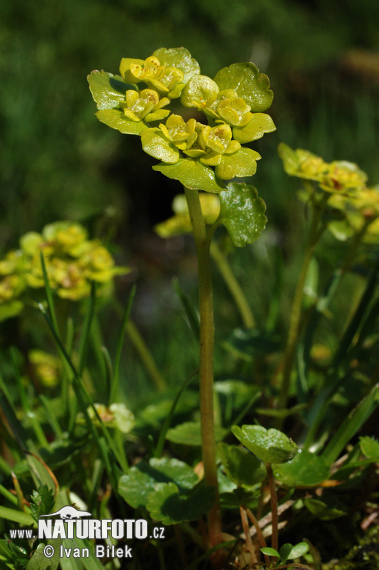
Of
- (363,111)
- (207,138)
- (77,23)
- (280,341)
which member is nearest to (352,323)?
(280,341)

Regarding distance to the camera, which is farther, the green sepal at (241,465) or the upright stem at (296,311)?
the upright stem at (296,311)


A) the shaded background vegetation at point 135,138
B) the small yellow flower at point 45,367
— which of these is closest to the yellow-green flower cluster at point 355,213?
the small yellow flower at point 45,367

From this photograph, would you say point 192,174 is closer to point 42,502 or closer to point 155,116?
point 155,116

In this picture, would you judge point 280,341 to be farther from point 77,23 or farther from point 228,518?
point 77,23

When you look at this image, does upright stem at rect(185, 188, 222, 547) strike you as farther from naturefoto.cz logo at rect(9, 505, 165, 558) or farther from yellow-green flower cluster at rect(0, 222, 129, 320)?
yellow-green flower cluster at rect(0, 222, 129, 320)

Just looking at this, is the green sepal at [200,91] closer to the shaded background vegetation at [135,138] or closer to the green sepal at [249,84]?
the green sepal at [249,84]

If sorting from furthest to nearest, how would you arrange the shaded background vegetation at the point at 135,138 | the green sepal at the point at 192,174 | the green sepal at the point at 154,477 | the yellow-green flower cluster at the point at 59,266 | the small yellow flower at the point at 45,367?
the shaded background vegetation at the point at 135,138 → the small yellow flower at the point at 45,367 → the yellow-green flower cluster at the point at 59,266 → the green sepal at the point at 154,477 → the green sepal at the point at 192,174
